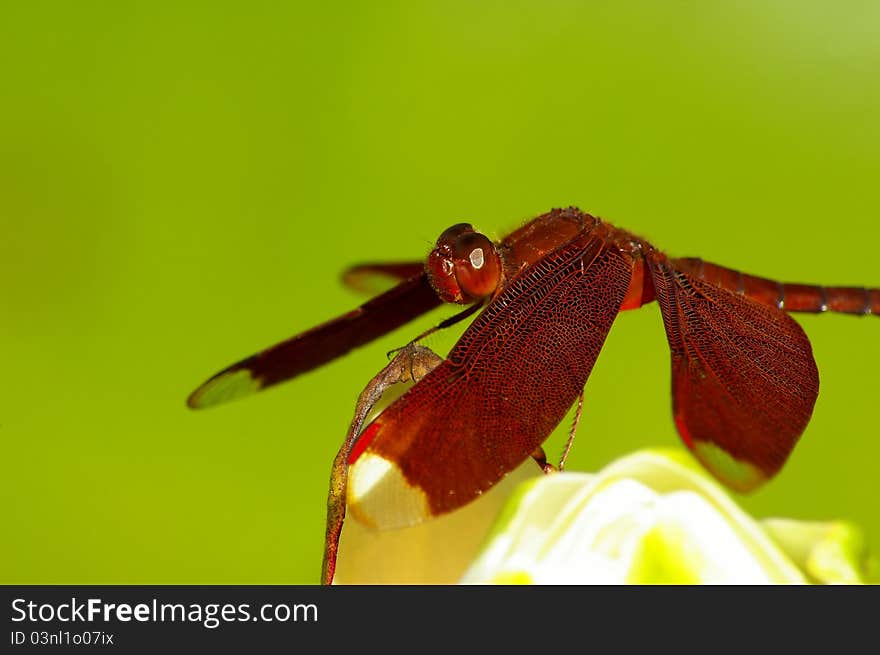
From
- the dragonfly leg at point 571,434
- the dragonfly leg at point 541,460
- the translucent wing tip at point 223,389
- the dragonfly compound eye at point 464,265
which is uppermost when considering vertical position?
the dragonfly compound eye at point 464,265

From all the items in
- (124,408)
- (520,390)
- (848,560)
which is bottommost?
(848,560)

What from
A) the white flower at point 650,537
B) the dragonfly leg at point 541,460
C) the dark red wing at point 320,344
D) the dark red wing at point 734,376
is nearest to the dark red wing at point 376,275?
the dark red wing at point 320,344

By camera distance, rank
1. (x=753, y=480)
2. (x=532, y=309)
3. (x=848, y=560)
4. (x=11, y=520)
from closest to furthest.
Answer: (x=848, y=560)
(x=753, y=480)
(x=532, y=309)
(x=11, y=520)

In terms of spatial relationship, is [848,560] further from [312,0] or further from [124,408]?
[312,0]

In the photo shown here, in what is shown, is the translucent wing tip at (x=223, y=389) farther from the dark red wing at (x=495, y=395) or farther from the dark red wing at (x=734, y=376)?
the dark red wing at (x=734, y=376)

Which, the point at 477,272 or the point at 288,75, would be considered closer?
the point at 477,272

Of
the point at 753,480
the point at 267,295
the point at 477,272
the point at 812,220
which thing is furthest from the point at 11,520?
the point at 812,220

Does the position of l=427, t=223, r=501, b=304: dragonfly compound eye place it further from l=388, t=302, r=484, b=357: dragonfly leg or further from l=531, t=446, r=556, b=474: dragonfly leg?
l=531, t=446, r=556, b=474: dragonfly leg

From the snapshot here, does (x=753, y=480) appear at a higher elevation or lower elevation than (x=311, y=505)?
lower
